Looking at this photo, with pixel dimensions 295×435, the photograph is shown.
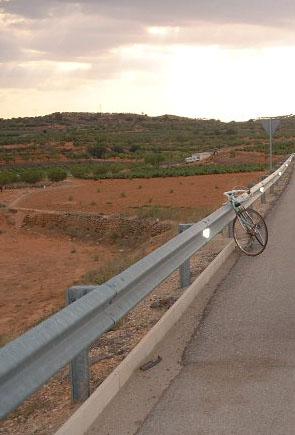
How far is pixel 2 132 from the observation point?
17150cm

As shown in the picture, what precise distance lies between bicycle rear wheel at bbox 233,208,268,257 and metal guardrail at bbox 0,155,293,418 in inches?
165

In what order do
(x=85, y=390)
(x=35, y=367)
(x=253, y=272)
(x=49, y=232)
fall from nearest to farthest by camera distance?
(x=35, y=367) < (x=85, y=390) < (x=253, y=272) < (x=49, y=232)

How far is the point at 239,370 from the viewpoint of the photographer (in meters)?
5.40

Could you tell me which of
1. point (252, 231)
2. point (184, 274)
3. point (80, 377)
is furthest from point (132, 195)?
point (80, 377)

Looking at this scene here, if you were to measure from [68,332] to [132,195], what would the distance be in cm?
3009

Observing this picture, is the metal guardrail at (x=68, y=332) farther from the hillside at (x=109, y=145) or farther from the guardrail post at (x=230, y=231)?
the hillside at (x=109, y=145)

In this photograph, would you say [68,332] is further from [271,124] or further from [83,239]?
[271,124]

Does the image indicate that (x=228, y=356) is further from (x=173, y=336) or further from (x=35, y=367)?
(x=35, y=367)

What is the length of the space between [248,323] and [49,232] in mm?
20561

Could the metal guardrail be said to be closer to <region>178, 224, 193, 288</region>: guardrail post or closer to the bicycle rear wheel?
<region>178, 224, 193, 288</region>: guardrail post

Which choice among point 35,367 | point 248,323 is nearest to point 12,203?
point 248,323

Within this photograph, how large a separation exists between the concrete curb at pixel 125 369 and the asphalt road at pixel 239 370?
0.29m

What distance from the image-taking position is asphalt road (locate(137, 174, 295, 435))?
14.3 feet

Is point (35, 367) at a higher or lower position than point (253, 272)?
higher
